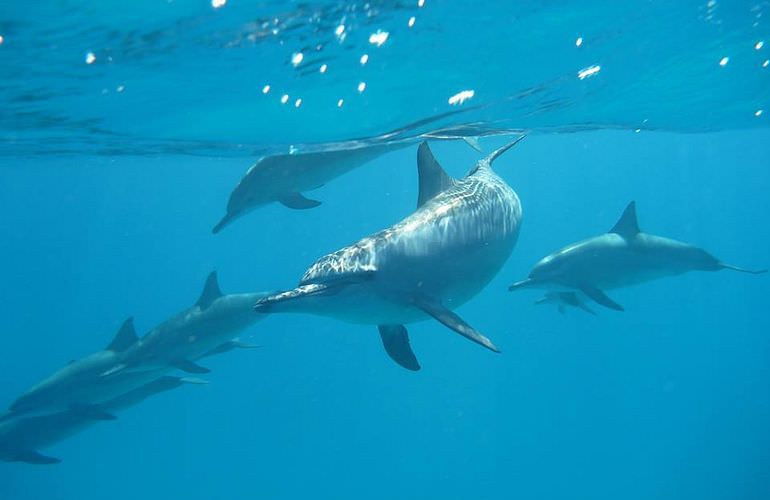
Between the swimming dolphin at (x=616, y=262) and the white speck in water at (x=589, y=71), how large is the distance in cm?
305

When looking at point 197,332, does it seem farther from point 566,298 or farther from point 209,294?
point 566,298

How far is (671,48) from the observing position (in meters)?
13.0

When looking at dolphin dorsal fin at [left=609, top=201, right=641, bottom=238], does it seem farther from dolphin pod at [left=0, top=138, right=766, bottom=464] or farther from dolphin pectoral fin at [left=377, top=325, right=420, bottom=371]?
dolphin pectoral fin at [left=377, top=325, right=420, bottom=371]

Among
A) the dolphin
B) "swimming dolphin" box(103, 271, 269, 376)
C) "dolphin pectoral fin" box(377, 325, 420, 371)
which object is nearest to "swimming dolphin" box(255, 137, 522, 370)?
"dolphin pectoral fin" box(377, 325, 420, 371)

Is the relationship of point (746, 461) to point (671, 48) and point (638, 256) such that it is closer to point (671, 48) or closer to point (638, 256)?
point (638, 256)

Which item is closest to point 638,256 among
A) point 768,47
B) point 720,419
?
point 768,47

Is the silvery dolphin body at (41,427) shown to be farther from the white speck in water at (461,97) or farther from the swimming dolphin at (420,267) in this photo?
the swimming dolphin at (420,267)

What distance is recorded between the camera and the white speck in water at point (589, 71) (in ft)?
44.4

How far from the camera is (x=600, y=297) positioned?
12.8 metres

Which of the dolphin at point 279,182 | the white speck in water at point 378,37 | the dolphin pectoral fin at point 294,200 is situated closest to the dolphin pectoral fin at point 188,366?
the dolphin at point 279,182

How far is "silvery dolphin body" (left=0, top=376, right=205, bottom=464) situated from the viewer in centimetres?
1556

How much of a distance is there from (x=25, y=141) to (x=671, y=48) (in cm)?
1604

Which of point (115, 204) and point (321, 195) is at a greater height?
point (115, 204)

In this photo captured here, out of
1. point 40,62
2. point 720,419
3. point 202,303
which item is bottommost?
point 720,419
